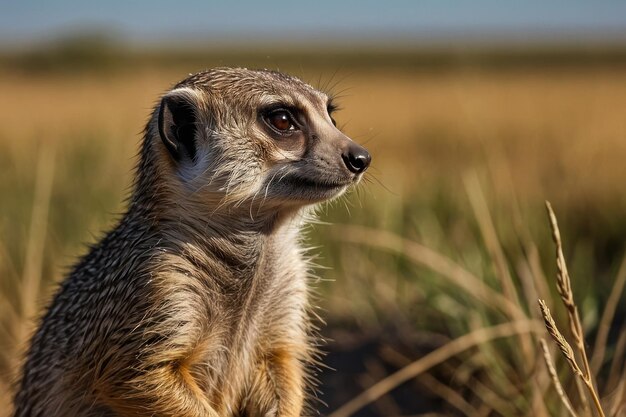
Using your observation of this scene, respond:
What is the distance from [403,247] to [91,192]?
3.22 metres

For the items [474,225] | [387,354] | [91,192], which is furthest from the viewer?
[91,192]

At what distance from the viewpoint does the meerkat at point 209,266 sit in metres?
2.84

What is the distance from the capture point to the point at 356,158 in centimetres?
277

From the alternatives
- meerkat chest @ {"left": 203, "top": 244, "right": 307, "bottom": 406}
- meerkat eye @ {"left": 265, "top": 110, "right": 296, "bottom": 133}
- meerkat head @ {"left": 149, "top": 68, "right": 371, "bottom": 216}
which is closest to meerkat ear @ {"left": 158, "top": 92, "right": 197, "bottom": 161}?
meerkat head @ {"left": 149, "top": 68, "right": 371, "bottom": 216}

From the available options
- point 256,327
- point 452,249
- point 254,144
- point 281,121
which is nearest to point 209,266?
point 256,327

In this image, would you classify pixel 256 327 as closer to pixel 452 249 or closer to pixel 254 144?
pixel 254 144

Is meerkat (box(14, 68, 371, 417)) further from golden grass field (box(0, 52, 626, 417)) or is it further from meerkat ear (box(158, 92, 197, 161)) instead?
golden grass field (box(0, 52, 626, 417))

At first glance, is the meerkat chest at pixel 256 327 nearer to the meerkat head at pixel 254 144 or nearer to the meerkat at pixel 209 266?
the meerkat at pixel 209 266

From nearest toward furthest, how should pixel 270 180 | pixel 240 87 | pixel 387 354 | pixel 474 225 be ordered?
1. pixel 270 180
2. pixel 240 87
3. pixel 387 354
4. pixel 474 225

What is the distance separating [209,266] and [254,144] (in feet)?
1.48

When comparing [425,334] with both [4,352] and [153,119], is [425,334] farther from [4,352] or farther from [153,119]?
[4,352]

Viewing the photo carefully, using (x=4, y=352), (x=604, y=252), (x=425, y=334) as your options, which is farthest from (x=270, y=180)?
(x=604, y=252)

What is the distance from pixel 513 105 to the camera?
17.8 m

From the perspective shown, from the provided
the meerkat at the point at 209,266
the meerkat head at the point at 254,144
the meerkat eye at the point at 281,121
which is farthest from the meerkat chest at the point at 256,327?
the meerkat eye at the point at 281,121
